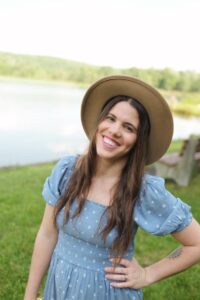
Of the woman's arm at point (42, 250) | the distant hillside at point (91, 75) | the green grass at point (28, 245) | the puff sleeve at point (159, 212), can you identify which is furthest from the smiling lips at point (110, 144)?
the distant hillside at point (91, 75)

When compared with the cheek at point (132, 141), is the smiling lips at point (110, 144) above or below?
below

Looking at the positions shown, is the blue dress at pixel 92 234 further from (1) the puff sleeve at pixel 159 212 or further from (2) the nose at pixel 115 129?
(2) the nose at pixel 115 129

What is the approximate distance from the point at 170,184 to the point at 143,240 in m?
2.27

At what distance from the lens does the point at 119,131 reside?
1678mm

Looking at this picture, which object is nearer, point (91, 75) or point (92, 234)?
point (92, 234)

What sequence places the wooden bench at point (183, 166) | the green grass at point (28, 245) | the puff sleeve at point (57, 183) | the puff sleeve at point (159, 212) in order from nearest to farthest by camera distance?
1. the puff sleeve at point (159, 212)
2. the puff sleeve at point (57, 183)
3. the green grass at point (28, 245)
4. the wooden bench at point (183, 166)

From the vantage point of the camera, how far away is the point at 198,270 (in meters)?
3.61

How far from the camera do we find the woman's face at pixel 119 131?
1.69 meters

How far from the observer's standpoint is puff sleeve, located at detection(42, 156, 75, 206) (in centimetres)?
177

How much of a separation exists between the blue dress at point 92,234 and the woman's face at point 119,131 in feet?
0.61

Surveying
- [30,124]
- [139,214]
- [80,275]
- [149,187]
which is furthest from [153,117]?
[30,124]

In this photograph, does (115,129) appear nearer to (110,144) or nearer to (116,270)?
(110,144)

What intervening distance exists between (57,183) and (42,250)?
1.24ft

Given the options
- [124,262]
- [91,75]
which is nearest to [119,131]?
[124,262]
